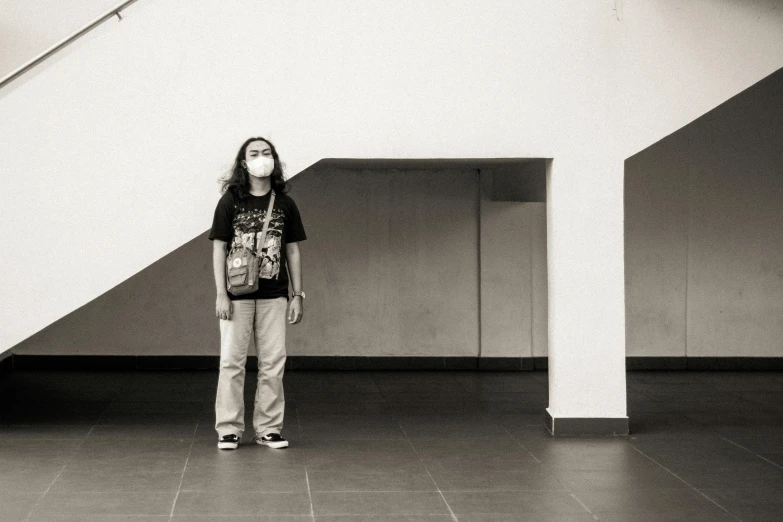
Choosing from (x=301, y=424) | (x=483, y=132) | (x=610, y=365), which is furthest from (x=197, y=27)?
(x=610, y=365)

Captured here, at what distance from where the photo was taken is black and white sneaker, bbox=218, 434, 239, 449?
607cm

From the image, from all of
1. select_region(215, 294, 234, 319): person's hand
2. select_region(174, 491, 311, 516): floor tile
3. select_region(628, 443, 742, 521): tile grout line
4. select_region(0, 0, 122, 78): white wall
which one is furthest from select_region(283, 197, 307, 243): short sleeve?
select_region(0, 0, 122, 78): white wall

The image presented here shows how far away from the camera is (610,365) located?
662 cm

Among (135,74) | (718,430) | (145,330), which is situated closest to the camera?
(135,74)

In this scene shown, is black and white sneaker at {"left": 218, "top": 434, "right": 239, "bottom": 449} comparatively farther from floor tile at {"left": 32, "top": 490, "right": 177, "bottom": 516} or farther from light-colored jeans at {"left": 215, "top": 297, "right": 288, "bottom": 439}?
floor tile at {"left": 32, "top": 490, "right": 177, "bottom": 516}

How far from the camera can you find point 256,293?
243 inches

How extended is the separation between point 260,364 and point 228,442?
0.51 metres

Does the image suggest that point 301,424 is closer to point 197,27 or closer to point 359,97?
point 359,97

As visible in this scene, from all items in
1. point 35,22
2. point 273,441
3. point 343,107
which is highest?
point 35,22

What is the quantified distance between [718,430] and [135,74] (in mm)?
4499

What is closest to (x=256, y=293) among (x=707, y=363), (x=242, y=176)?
(x=242, y=176)

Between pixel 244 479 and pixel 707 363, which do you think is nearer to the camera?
pixel 244 479

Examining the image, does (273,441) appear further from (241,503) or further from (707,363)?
(707,363)

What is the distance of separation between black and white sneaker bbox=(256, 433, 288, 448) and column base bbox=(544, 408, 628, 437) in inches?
70.2
